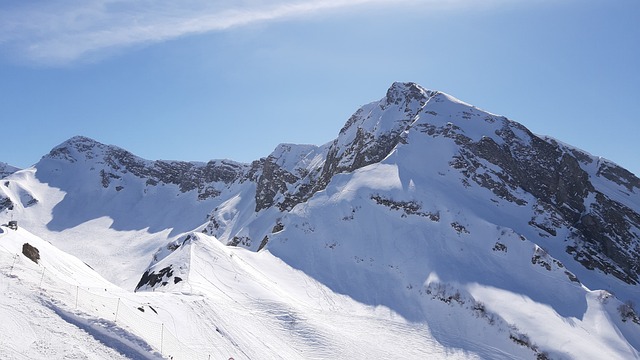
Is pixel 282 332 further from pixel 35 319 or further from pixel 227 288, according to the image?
pixel 35 319

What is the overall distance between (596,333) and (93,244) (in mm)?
111956

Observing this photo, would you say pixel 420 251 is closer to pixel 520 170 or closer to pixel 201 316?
pixel 201 316

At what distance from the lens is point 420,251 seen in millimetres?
60188

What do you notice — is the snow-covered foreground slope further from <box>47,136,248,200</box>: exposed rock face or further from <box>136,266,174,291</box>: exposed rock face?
<box>47,136,248,200</box>: exposed rock face

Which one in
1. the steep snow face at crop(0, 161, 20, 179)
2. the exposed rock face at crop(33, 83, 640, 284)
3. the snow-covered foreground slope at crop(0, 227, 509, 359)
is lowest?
the steep snow face at crop(0, 161, 20, 179)

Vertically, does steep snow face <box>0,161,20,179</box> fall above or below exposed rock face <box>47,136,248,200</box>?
below

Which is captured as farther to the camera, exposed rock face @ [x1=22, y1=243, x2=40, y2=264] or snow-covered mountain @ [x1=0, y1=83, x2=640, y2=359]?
snow-covered mountain @ [x1=0, y1=83, x2=640, y2=359]

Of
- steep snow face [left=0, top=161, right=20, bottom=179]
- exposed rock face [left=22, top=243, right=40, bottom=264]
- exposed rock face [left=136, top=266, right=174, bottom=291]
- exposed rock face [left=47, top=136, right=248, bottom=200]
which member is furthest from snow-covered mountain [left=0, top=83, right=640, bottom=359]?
steep snow face [left=0, top=161, right=20, bottom=179]

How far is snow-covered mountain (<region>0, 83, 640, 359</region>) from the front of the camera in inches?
1745

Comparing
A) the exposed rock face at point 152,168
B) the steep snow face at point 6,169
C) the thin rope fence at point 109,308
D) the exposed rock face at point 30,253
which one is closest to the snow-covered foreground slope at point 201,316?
the thin rope fence at point 109,308

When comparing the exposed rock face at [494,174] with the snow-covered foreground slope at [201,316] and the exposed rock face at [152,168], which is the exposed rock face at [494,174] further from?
the exposed rock face at [152,168]

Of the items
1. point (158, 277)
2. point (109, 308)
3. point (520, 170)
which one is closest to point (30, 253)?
point (109, 308)

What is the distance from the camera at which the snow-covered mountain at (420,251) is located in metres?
44.3

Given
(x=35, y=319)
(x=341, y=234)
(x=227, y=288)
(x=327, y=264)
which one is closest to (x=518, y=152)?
(x=341, y=234)
